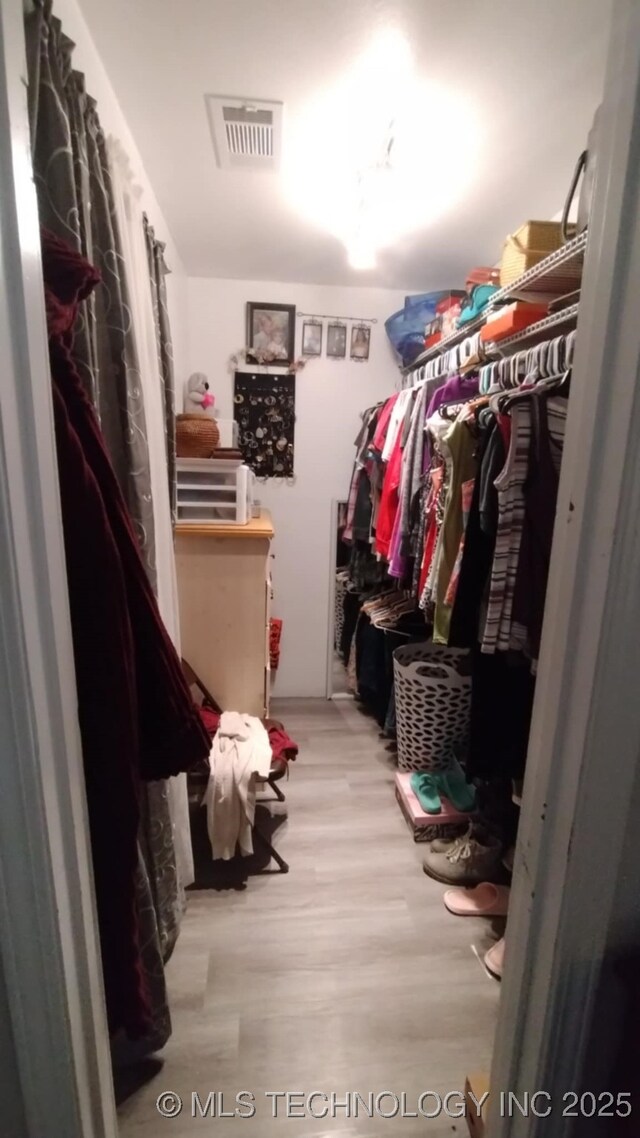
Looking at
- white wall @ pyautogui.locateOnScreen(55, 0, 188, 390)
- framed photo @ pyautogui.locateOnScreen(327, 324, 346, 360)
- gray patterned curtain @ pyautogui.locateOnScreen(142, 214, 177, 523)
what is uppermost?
white wall @ pyautogui.locateOnScreen(55, 0, 188, 390)

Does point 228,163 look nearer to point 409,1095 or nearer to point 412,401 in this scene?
point 412,401

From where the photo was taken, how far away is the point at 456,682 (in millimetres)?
2029

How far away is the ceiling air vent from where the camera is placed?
141 centimetres

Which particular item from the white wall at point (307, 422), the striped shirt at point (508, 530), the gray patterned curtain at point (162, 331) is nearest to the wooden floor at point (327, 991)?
the striped shirt at point (508, 530)

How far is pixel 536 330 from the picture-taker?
1532 mm

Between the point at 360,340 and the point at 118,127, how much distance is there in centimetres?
158

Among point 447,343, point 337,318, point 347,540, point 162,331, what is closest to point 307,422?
point 337,318

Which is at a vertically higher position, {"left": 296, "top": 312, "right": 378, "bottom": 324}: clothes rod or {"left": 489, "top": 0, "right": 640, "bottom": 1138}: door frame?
{"left": 296, "top": 312, "right": 378, "bottom": 324}: clothes rod

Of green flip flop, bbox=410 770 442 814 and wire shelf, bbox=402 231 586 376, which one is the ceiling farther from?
green flip flop, bbox=410 770 442 814

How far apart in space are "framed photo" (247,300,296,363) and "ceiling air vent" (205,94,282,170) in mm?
1019

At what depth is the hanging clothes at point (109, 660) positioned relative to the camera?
79 cm

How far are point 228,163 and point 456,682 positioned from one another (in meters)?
2.01

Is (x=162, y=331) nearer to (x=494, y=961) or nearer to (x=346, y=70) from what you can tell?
(x=346, y=70)

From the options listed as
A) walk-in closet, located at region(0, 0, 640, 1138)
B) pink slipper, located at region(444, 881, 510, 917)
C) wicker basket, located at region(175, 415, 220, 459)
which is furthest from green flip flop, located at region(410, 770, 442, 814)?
wicker basket, located at region(175, 415, 220, 459)
